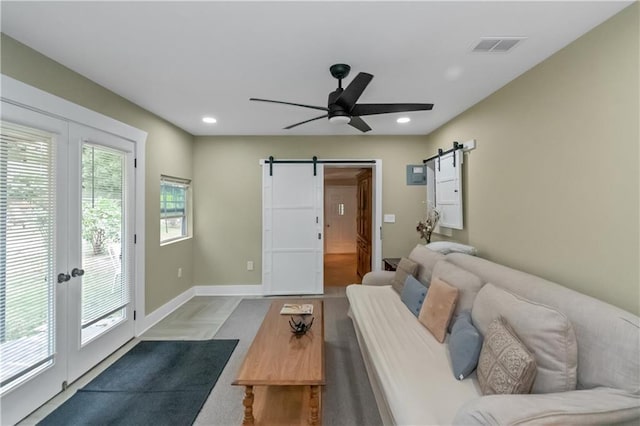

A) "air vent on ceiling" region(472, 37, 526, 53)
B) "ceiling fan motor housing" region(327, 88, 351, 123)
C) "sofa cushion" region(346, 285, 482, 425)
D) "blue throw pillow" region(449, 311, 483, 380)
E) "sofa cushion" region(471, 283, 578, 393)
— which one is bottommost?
"sofa cushion" region(346, 285, 482, 425)

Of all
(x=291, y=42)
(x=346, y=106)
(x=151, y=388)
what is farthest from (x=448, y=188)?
(x=151, y=388)

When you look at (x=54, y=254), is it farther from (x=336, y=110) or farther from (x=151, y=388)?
(x=336, y=110)

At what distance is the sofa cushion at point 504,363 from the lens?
4.33 ft

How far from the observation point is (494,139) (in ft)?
9.07

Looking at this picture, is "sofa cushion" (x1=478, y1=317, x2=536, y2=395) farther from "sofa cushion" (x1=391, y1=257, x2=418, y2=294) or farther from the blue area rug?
the blue area rug

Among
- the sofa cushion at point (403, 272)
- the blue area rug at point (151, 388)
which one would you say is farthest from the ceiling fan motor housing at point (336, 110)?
the blue area rug at point (151, 388)

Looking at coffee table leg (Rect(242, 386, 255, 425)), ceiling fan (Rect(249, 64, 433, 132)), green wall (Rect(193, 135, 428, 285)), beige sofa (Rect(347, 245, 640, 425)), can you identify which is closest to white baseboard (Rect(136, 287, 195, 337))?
green wall (Rect(193, 135, 428, 285))

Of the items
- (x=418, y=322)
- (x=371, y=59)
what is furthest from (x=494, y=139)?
(x=418, y=322)

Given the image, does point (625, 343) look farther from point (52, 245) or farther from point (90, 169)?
point (90, 169)

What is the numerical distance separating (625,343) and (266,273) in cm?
392

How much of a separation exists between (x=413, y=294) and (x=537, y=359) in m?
1.28

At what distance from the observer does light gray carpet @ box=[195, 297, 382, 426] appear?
1903 millimetres

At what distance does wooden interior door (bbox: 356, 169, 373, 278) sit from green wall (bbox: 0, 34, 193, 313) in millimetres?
2961

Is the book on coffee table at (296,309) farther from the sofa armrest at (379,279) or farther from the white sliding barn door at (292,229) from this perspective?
the white sliding barn door at (292,229)
